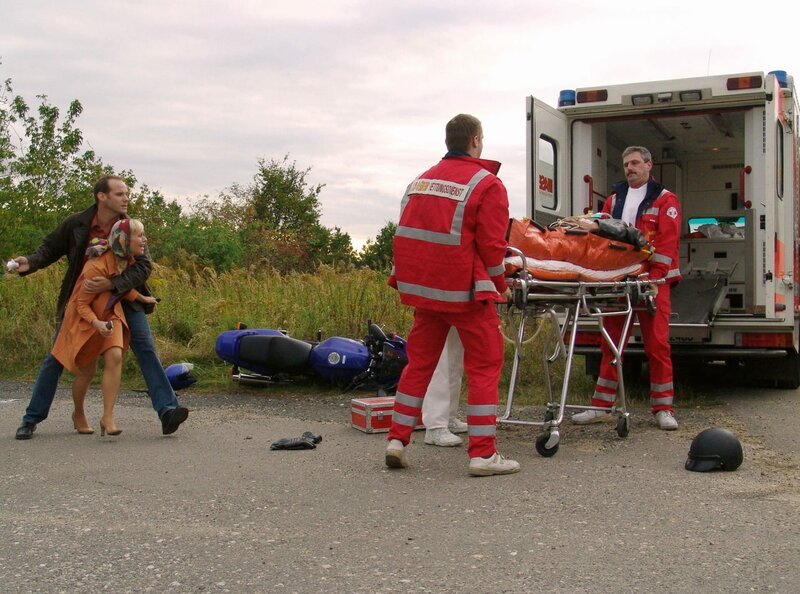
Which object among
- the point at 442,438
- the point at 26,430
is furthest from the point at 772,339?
the point at 26,430

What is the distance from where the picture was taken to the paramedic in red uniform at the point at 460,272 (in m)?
5.25

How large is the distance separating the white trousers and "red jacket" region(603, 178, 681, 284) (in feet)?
5.03

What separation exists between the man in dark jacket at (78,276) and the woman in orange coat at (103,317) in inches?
3.7

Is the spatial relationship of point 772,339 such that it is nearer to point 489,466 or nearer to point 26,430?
point 489,466

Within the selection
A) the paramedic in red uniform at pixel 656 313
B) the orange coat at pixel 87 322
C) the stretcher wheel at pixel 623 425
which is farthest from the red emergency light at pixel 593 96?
the orange coat at pixel 87 322

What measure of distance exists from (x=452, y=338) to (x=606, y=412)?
4.28ft

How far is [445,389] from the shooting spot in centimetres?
646

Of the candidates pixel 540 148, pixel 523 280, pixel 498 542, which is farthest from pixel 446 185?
pixel 540 148

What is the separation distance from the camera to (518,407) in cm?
817

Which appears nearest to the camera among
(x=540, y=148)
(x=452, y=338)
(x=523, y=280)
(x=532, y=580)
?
(x=532, y=580)

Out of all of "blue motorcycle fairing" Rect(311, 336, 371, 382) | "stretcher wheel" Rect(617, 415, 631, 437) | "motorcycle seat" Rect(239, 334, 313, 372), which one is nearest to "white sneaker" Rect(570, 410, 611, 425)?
"stretcher wheel" Rect(617, 415, 631, 437)

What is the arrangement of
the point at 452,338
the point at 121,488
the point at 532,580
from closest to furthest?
the point at 532,580
the point at 121,488
the point at 452,338

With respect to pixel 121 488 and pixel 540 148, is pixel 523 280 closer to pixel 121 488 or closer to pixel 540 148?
pixel 121 488

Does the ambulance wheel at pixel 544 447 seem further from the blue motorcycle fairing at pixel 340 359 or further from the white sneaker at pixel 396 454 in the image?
the blue motorcycle fairing at pixel 340 359
